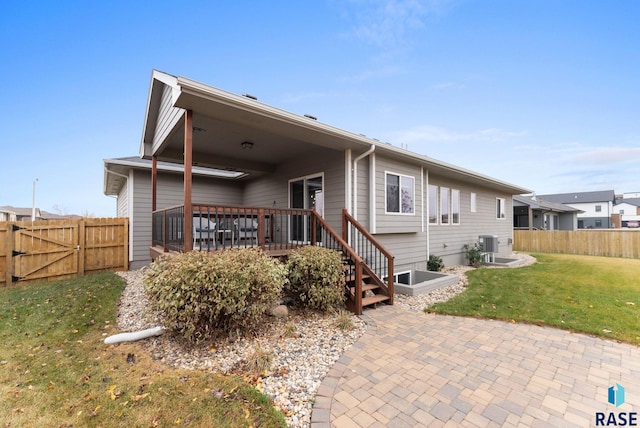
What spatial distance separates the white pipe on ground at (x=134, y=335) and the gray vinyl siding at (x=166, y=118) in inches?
139

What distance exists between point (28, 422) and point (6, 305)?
452 centimetres

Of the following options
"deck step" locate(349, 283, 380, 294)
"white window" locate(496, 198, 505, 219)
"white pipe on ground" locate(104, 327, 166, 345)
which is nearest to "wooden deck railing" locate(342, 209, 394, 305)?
"deck step" locate(349, 283, 380, 294)

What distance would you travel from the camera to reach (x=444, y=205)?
9898 mm

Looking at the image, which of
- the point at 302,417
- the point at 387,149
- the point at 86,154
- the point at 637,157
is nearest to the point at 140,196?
the point at 387,149

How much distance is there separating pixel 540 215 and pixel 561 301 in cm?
2364

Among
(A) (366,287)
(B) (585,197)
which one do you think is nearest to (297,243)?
(A) (366,287)

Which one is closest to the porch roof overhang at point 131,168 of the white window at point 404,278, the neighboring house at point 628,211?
the white window at point 404,278

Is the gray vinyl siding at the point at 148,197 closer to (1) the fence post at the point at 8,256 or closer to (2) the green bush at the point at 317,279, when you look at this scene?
(1) the fence post at the point at 8,256

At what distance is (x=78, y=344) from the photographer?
372cm

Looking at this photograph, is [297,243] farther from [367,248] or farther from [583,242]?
[583,242]

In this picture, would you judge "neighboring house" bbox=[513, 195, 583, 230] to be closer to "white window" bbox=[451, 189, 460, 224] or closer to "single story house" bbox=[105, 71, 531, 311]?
"white window" bbox=[451, 189, 460, 224]

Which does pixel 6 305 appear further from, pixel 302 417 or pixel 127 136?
pixel 127 136

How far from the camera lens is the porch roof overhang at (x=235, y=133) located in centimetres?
424

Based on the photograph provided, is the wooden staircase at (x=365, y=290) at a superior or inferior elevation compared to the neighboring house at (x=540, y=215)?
inferior
